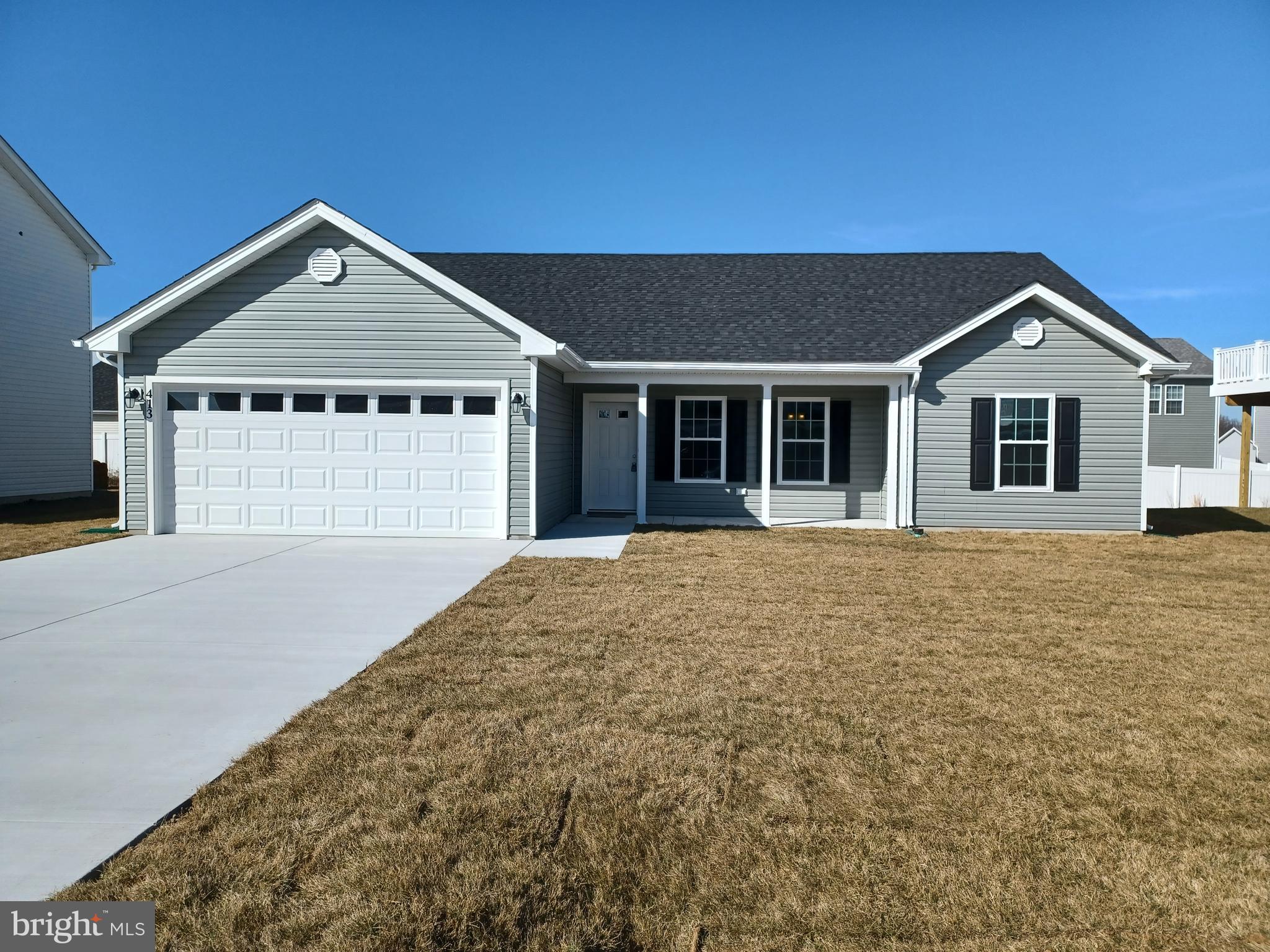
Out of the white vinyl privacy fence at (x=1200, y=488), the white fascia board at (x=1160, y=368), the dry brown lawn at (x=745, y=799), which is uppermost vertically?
the white fascia board at (x=1160, y=368)

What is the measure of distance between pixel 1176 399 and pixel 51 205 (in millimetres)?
35592

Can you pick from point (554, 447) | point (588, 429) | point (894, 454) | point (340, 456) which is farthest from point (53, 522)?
point (894, 454)

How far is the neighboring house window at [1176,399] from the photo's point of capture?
27203 mm

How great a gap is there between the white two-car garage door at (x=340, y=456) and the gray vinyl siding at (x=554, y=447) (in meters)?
0.73

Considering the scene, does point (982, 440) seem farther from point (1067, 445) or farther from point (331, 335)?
point (331, 335)

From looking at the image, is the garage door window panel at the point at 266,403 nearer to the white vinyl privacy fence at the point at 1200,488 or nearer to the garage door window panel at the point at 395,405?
the garage door window panel at the point at 395,405

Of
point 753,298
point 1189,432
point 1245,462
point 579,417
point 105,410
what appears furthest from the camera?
point 105,410

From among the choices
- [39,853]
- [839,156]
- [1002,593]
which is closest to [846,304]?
A: [839,156]

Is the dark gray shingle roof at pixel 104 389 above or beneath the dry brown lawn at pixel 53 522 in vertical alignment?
above

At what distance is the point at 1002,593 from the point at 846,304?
8.74 meters

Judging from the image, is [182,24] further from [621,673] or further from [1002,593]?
[1002,593]

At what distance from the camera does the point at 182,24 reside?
13.9m

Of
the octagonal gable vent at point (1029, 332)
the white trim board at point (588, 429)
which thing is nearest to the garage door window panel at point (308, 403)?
the white trim board at point (588, 429)

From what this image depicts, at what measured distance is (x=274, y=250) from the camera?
11203 mm
